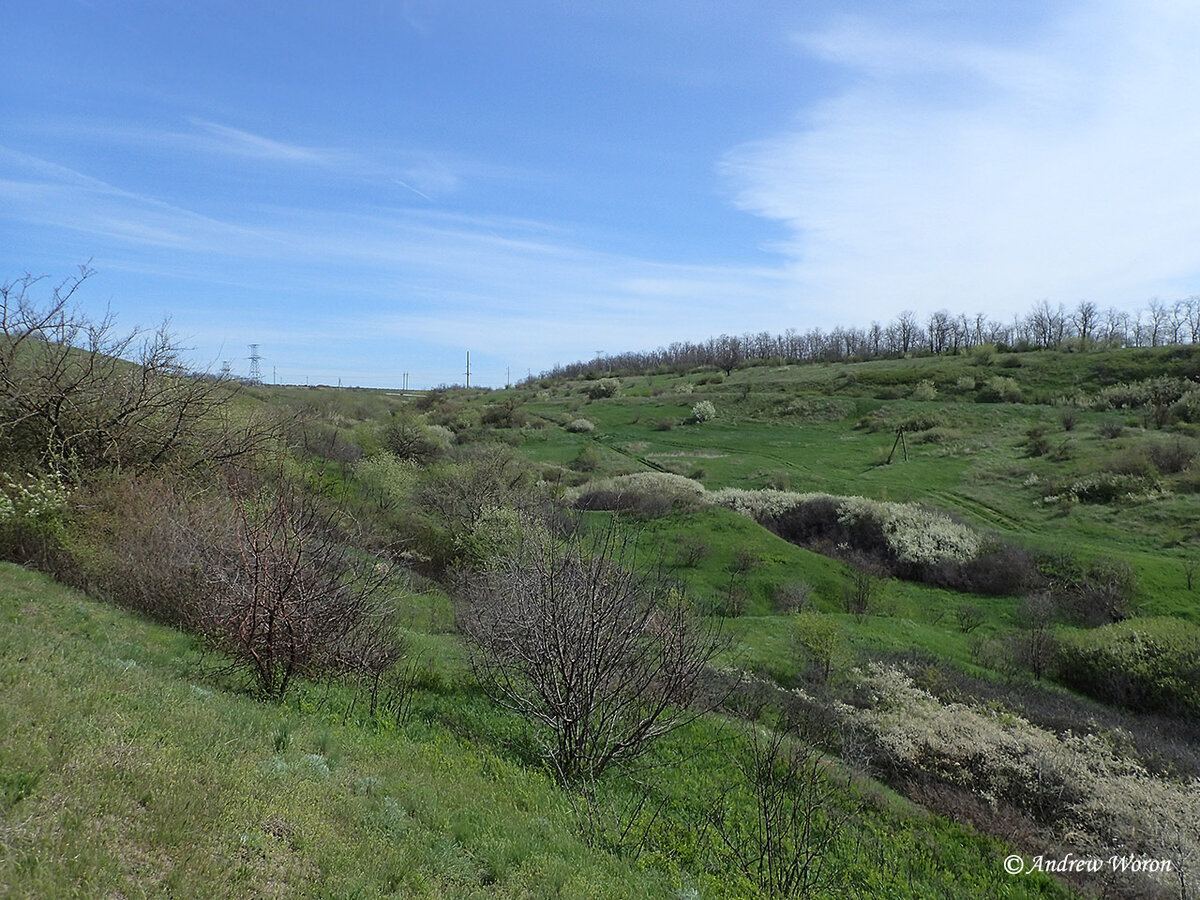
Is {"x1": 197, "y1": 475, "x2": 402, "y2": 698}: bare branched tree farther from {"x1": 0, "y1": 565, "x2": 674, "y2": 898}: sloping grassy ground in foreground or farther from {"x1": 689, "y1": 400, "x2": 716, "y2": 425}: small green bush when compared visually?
{"x1": 689, "y1": 400, "x2": 716, "y2": 425}: small green bush

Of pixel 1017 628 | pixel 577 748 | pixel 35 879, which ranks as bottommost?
pixel 1017 628

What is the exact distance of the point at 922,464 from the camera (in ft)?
185

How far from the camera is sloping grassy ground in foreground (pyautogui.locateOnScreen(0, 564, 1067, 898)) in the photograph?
5.00m

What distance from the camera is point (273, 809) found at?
6047mm

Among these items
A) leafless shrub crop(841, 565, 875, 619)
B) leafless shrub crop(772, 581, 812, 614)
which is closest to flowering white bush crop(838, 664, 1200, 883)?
leafless shrub crop(772, 581, 812, 614)

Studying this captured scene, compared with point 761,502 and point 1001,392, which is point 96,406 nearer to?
point 761,502

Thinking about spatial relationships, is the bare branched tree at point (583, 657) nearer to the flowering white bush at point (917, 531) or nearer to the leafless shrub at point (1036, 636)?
the leafless shrub at point (1036, 636)

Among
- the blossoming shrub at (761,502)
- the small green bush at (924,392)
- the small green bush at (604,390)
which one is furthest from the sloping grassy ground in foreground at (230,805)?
the small green bush at (604,390)

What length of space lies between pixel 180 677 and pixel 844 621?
79.3ft

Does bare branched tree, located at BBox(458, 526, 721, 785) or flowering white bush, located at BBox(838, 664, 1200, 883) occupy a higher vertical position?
bare branched tree, located at BBox(458, 526, 721, 785)

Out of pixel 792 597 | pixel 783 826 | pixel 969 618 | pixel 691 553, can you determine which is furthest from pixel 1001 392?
pixel 783 826

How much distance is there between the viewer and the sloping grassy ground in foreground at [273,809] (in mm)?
5000

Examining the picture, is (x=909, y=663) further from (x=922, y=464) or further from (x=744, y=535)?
(x=922, y=464)

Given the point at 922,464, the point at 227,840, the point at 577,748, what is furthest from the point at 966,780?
the point at 922,464
